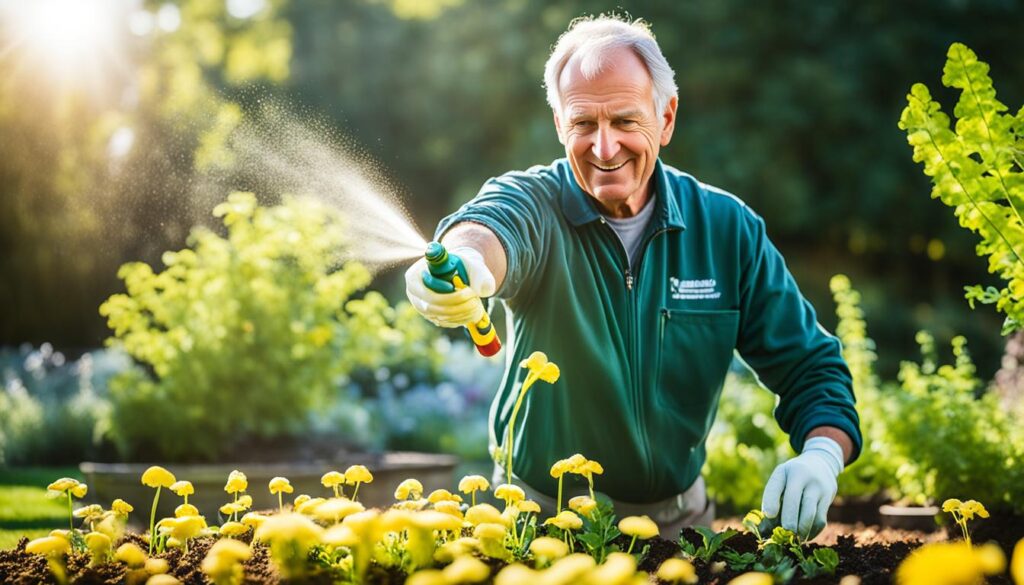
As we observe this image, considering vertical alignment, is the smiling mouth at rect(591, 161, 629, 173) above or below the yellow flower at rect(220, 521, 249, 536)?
above

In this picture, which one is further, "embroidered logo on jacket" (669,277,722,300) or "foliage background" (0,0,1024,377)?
"foliage background" (0,0,1024,377)

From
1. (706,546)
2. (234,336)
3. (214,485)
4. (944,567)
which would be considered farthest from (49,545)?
(234,336)

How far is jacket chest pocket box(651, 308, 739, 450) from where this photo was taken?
3145 millimetres

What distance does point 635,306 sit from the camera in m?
3.09

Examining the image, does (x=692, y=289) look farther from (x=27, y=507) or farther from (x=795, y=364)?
(x=27, y=507)

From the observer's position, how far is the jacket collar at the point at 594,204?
10.1 ft

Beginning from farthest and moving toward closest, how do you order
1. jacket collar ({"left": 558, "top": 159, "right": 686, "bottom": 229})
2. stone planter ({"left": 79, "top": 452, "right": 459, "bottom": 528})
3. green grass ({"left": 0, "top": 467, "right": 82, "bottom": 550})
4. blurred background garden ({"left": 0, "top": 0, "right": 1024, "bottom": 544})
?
blurred background garden ({"left": 0, "top": 0, "right": 1024, "bottom": 544}) < stone planter ({"left": 79, "top": 452, "right": 459, "bottom": 528}) < green grass ({"left": 0, "top": 467, "right": 82, "bottom": 550}) < jacket collar ({"left": 558, "top": 159, "right": 686, "bottom": 229})

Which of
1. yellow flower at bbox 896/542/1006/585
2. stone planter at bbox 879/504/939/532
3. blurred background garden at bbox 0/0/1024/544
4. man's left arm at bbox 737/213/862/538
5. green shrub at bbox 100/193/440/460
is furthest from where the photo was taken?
blurred background garden at bbox 0/0/1024/544

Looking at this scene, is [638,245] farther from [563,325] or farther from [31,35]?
[31,35]

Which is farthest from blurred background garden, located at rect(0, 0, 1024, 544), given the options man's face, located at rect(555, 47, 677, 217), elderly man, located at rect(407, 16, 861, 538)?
man's face, located at rect(555, 47, 677, 217)

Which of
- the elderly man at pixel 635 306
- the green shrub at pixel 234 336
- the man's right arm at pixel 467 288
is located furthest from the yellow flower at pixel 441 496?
the green shrub at pixel 234 336

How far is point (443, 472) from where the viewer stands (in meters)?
4.90

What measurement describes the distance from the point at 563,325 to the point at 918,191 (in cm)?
1216

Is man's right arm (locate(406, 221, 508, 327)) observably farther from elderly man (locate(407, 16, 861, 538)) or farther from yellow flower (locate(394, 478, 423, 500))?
yellow flower (locate(394, 478, 423, 500))
